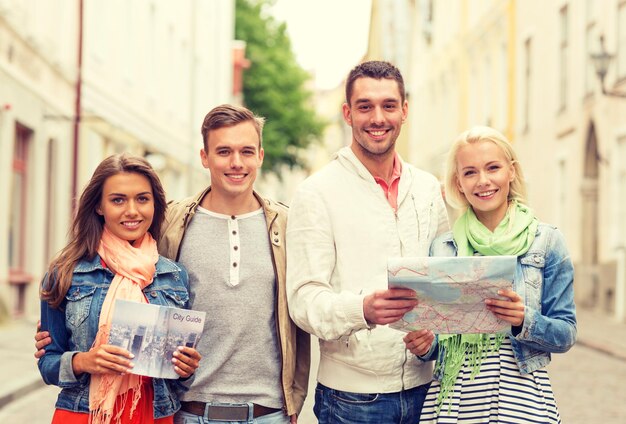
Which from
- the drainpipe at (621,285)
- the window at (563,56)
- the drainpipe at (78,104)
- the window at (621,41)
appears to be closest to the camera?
the drainpipe at (621,285)

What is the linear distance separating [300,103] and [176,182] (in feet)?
43.4

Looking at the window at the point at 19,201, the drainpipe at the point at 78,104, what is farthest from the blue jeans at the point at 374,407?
the drainpipe at the point at 78,104

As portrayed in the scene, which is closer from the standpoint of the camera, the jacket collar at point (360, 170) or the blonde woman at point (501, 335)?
the blonde woman at point (501, 335)

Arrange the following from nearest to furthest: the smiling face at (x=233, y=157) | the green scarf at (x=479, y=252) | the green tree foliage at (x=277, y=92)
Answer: the green scarf at (x=479, y=252)
the smiling face at (x=233, y=157)
the green tree foliage at (x=277, y=92)

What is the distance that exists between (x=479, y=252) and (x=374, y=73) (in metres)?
0.76

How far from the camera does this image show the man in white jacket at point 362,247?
3.72 m

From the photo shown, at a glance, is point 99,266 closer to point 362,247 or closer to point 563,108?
point 362,247

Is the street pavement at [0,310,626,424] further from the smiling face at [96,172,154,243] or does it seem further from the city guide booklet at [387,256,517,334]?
the city guide booklet at [387,256,517,334]

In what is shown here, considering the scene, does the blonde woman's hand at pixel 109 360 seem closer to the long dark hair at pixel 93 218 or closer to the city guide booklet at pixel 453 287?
the long dark hair at pixel 93 218

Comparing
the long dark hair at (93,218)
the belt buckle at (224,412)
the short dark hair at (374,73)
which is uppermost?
the short dark hair at (374,73)

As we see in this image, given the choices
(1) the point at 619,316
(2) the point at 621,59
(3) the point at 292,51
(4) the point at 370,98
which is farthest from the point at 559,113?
(3) the point at 292,51

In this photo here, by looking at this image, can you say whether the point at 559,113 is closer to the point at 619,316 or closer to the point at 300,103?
the point at 619,316

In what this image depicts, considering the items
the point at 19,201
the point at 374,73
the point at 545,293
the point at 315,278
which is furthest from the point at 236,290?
the point at 19,201

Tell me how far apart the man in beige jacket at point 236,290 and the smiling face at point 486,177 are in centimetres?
73
